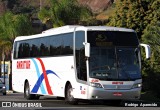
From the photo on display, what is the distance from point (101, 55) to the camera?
22.6 metres

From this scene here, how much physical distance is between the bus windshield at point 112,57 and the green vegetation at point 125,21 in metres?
7.12

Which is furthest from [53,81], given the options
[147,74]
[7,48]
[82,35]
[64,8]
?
[7,48]

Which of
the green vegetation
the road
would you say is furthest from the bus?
the green vegetation

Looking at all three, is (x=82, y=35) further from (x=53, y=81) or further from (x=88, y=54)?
(x=53, y=81)

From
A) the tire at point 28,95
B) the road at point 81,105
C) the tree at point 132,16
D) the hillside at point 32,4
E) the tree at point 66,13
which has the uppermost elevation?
the hillside at point 32,4

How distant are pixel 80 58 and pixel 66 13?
34.5 metres

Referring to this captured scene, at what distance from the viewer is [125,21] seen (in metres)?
38.7

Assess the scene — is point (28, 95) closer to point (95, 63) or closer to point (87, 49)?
point (95, 63)

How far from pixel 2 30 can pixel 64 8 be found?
413 inches

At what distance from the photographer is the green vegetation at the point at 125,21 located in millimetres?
32234

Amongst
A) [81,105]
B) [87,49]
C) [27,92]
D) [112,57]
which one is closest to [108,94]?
[112,57]

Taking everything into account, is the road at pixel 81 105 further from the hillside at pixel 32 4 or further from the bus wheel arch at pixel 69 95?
the hillside at pixel 32 4

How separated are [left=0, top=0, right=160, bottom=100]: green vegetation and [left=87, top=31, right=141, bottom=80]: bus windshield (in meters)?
7.12

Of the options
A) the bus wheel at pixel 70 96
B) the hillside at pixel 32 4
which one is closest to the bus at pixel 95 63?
the bus wheel at pixel 70 96
